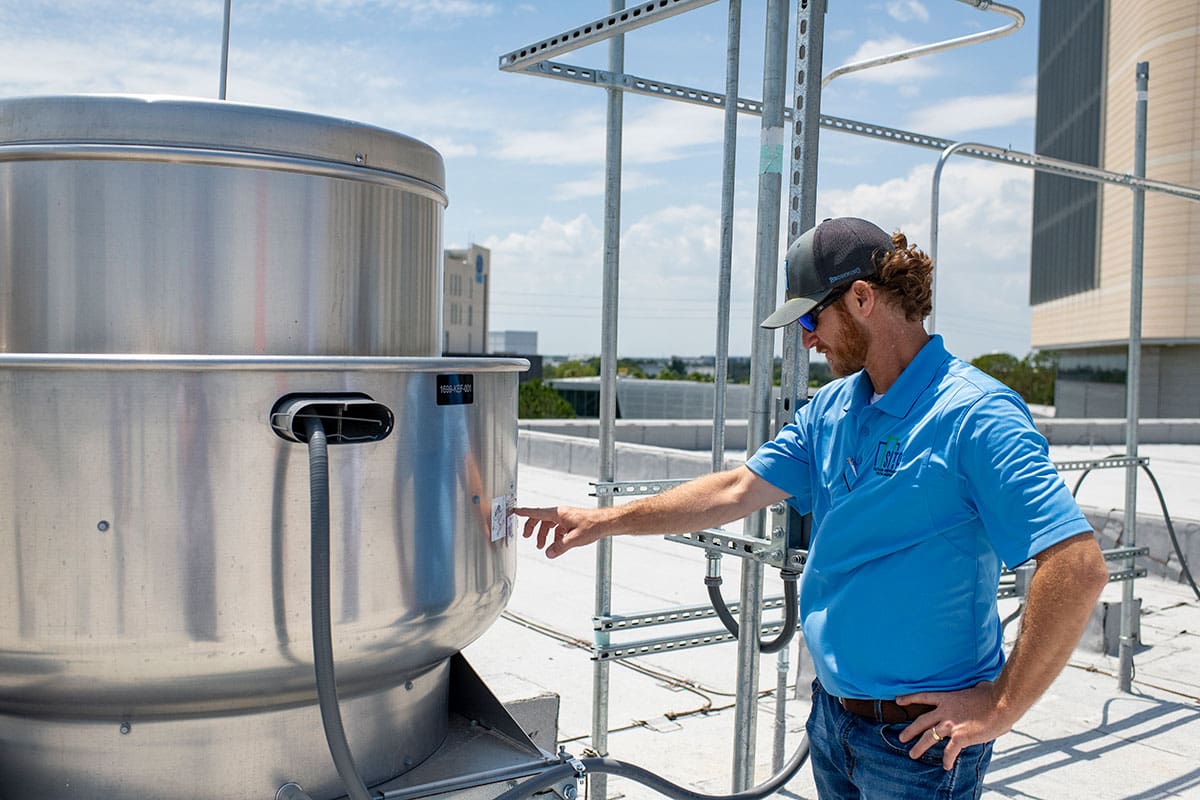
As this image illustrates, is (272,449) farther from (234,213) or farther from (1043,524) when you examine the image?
(1043,524)

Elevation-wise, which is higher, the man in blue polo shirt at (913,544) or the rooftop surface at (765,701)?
the man in blue polo shirt at (913,544)

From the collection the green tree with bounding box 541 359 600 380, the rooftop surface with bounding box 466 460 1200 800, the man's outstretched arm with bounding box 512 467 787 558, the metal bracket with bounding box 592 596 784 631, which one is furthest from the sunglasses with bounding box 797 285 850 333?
the green tree with bounding box 541 359 600 380

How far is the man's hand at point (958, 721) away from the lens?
1.75 meters

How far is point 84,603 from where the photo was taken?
1.49m

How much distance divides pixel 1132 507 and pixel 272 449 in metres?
4.83

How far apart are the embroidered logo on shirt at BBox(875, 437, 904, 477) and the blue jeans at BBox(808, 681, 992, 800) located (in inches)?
18.8

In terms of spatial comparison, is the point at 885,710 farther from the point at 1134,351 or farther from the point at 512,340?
the point at 512,340

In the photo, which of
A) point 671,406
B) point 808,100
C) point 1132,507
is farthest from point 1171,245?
point 808,100

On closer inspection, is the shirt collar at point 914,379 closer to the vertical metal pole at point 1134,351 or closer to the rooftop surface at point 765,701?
the rooftop surface at point 765,701

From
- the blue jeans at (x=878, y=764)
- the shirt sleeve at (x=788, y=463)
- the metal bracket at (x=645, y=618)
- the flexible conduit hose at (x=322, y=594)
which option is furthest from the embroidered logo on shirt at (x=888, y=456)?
the metal bracket at (x=645, y=618)

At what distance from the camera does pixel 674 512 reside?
8.06ft

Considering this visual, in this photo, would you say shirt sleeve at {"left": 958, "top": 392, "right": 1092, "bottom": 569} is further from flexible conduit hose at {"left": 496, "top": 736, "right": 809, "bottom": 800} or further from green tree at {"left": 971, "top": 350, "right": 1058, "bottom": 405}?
green tree at {"left": 971, "top": 350, "right": 1058, "bottom": 405}

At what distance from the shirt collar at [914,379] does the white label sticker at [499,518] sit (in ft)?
2.46

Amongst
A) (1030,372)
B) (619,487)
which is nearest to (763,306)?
(619,487)
